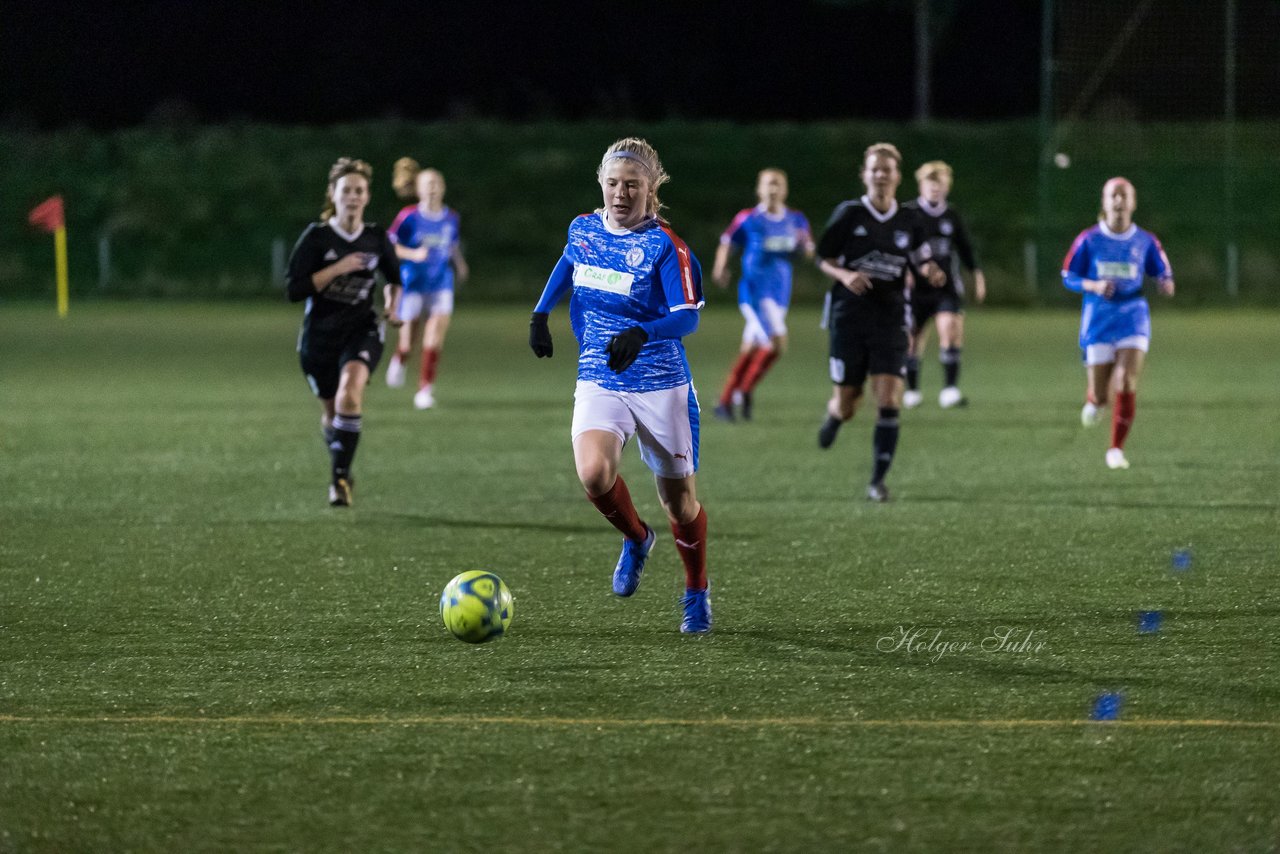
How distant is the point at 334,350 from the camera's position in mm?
10016

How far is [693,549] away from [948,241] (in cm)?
917

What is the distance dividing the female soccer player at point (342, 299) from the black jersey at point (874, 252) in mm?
2492

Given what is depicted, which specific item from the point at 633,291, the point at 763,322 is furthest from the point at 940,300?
→ the point at 633,291

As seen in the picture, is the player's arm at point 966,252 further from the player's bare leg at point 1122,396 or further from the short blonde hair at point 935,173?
the player's bare leg at point 1122,396

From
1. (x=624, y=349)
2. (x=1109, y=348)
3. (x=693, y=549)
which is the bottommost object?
(x=693, y=549)

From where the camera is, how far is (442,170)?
144 feet

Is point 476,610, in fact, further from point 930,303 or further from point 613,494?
point 930,303

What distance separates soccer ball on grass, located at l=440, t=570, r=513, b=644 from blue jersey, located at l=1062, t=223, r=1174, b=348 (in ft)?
19.5

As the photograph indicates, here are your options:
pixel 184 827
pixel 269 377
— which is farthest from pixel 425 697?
pixel 269 377

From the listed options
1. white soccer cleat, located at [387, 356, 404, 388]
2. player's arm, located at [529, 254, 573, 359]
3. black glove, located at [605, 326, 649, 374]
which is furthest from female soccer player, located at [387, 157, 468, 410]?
black glove, located at [605, 326, 649, 374]

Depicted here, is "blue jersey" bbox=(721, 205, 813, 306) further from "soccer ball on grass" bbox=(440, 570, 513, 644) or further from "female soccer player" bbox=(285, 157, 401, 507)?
"soccer ball on grass" bbox=(440, 570, 513, 644)

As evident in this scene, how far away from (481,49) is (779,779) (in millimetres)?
47339

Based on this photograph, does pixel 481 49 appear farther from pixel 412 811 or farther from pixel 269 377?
pixel 412 811

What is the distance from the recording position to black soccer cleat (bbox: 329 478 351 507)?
33.2ft
